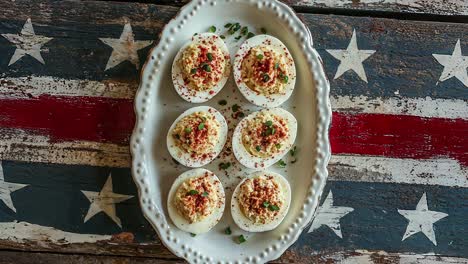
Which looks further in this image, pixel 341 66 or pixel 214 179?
pixel 341 66

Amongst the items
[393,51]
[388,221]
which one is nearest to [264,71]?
[393,51]

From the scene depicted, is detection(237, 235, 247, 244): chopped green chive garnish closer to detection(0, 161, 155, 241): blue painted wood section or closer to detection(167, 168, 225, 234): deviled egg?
detection(167, 168, 225, 234): deviled egg

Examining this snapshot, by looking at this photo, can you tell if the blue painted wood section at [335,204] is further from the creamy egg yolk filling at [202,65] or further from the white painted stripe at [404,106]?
the creamy egg yolk filling at [202,65]

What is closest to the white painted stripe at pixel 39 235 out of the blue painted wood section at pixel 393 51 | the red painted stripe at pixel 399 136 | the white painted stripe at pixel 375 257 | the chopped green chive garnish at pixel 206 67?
the chopped green chive garnish at pixel 206 67

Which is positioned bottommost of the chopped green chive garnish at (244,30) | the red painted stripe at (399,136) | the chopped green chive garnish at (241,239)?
the chopped green chive garnish at (241,239)

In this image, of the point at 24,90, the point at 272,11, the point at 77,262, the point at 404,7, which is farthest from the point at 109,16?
the point at 404,7

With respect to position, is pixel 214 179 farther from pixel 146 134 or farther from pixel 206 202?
pixel 146 134
